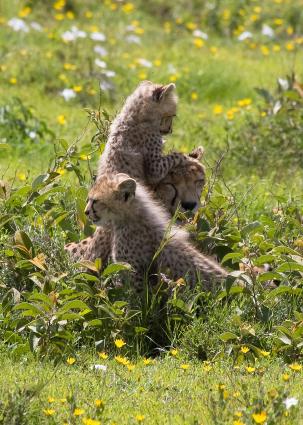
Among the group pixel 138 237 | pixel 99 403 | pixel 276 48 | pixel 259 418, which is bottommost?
pixel 99 403

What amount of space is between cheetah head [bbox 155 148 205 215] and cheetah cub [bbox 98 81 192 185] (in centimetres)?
5

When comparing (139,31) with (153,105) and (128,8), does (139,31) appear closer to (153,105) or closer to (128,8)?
(128,8)

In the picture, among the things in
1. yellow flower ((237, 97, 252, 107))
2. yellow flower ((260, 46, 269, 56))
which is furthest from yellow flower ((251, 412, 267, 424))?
yellow flower ((260, 46, 269, 56))

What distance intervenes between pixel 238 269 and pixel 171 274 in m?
0.50

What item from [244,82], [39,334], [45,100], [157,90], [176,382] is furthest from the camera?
[244,82]

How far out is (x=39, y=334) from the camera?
5961 mm

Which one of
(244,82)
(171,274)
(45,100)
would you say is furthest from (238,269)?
(244,82)

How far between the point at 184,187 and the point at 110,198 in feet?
2.92

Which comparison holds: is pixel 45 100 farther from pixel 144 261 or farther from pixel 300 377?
pixel 300 377

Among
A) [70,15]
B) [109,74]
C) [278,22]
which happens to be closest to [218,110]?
[109,74]

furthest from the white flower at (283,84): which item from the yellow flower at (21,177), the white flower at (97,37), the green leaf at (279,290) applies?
the green leaf at (279,290)

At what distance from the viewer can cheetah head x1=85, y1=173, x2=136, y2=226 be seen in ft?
21.2

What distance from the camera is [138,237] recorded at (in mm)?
6562

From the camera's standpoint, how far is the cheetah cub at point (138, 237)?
6.48 m
